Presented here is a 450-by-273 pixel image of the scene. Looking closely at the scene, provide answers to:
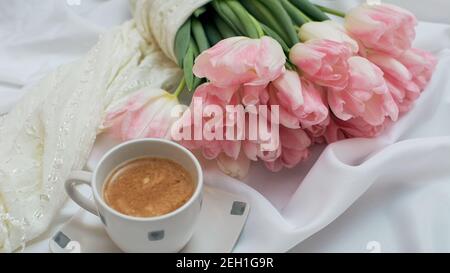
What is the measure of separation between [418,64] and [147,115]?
330 millimetres

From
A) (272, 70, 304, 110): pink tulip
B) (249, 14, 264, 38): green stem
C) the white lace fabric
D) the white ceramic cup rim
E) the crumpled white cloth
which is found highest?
(249, 14, 264, 38): green stem

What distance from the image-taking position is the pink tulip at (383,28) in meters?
0.64

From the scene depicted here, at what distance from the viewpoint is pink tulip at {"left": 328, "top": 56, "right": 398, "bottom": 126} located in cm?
61

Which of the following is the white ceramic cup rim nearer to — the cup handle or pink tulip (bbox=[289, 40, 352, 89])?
the cup handle

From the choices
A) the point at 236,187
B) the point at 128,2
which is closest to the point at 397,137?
the point at 236,187

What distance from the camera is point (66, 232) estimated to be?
612mm

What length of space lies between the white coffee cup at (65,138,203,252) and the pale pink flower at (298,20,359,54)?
20 centimetres

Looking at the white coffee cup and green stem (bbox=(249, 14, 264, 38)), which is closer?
the white coffee cup

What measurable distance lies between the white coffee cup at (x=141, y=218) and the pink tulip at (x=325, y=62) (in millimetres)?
157

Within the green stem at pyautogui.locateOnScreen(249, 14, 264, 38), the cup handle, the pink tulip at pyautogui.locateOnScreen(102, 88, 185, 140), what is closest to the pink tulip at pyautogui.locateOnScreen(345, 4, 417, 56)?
the green stem at pyautogui.locateOnScreen(249, 14, 264, 38)

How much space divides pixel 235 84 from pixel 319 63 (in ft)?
0.30

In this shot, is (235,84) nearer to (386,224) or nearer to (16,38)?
(386,224)

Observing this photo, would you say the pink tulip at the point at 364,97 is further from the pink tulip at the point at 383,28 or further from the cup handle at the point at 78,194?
the cup handle at the point at 78,194

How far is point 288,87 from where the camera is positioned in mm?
595
